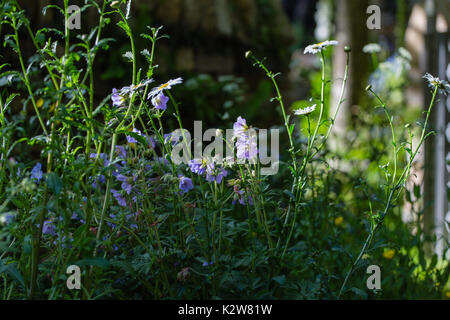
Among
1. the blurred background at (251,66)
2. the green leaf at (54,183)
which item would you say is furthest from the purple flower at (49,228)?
the blurred background at (251,66)

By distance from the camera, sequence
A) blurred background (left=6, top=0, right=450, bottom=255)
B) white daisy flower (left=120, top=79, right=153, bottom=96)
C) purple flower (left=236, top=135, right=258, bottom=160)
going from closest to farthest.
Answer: white daisy flower (left=120, top=79, right=153, bottom=96), purple flower (left=236, top=135, right=258, bottom=160), blurred background (left=6, top=0, right=450, bottom=255)

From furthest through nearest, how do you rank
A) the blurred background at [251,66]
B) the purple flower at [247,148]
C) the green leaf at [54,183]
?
1. the blurred background at [251,66]
2. the purple flower at [247,148]
3. the green leaf at [54,183]

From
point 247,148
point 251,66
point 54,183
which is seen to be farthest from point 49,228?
point 251,66

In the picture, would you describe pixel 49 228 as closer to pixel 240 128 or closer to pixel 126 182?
pixel 126 182

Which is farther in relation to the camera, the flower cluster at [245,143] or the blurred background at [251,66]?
the blurred background at [251,66]

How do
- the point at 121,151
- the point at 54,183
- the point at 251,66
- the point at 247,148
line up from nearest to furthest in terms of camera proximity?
the point at 54,183, the point at 247,148, the point at 121,151, the point at 251,66

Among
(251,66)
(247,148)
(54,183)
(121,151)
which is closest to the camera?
(54,183)

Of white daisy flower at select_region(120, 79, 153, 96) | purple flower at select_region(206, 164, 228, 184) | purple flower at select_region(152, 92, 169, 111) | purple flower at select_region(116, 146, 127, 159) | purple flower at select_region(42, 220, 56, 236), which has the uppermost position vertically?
white daisy flower at select_region(120, 79, 153, 96)

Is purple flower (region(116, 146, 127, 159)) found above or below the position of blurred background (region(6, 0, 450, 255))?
below

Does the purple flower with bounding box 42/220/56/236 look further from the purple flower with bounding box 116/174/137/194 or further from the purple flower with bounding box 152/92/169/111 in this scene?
the purple flower with bounding box 152/92/169/111

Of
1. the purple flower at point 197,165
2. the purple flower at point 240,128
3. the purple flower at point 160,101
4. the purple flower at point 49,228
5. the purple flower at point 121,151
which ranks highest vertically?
the purple flower at point 160,101

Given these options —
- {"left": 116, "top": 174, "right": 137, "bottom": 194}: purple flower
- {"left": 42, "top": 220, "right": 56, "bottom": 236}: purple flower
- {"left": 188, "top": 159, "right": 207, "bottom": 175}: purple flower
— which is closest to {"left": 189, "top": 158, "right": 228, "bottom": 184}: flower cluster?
{"left": 188, "top": 159, "right": 207, "bottom": 175}: purple flower

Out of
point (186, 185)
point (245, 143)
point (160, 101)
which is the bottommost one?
point (186, 185)

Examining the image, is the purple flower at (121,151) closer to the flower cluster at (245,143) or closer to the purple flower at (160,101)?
the purple flower at (160,101)
